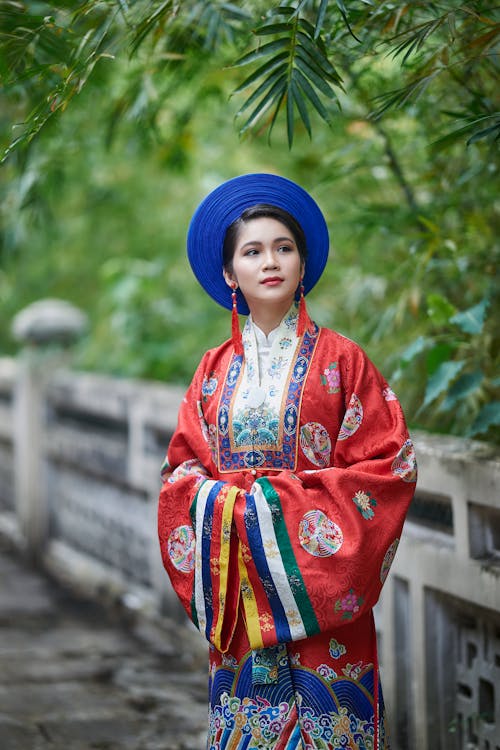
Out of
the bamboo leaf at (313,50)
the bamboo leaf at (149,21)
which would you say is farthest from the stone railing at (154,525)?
the bamboo leaf at (149,21)

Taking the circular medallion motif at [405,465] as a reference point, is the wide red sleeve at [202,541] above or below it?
below

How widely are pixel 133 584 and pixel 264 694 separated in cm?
340

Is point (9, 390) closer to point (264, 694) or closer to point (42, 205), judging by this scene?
point (42, 205)

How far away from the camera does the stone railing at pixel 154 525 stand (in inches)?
120

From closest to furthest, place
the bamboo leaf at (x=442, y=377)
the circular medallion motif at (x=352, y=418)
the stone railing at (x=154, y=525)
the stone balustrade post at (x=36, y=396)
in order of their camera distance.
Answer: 1. the circular medallion motif at (x=352, y=418)
2. the stone railing at (x=154, y=525)
3. the bamboo leaf at (x=442, y=377)
4. the stone balustrade post at (x=36, y=396)

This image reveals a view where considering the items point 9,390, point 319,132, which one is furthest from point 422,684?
point 9,390

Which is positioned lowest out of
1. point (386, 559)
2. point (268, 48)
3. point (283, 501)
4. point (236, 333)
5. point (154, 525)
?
point (154, 525)

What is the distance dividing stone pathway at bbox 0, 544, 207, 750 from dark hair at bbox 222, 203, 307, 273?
7.18 ft

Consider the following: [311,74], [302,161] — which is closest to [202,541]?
[311,74]

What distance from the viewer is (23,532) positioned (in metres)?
7.43

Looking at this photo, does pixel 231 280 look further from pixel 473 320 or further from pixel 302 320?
pixel 473 320

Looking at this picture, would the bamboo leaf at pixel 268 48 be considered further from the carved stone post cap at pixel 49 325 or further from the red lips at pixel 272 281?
the carved stone post cap at pixel 49 325

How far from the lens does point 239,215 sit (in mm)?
2619

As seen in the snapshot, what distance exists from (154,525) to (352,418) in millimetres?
3087
